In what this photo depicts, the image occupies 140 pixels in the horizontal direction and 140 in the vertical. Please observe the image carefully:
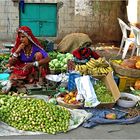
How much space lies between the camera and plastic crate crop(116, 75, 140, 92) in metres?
6.80

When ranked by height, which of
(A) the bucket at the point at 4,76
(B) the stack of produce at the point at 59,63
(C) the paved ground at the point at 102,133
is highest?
(B) the stack of produce at the point at 59,63

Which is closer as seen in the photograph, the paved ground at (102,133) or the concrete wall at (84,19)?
the paved ground at (102,133)

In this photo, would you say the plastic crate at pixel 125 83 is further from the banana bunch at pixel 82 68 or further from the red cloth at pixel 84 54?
the red cloth at pixel 84 54

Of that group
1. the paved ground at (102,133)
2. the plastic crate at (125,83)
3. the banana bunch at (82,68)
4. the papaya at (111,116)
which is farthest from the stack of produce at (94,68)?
the paved ground at (102,133)

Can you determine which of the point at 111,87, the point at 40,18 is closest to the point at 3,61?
the point at 111,87

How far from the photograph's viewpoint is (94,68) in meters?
7.13

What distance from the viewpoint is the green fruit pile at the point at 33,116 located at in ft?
16.3

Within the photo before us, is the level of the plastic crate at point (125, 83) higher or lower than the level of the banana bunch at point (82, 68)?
lower

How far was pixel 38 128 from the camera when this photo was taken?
495 cm

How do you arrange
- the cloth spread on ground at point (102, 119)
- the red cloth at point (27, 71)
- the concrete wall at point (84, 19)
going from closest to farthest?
the cloth spread on ground at point (102, 119) < the red cloth at point (27, 71) < the concrete wall at point (84, 19)

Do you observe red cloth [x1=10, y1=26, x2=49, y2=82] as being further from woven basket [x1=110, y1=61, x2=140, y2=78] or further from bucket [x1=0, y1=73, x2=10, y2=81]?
woven basket [x1=110, y1=61, x2=140, y2=78]

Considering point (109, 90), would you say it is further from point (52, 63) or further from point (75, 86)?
point (52, 63)

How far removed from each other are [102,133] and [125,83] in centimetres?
199

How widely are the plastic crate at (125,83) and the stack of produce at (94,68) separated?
1.12 feet
